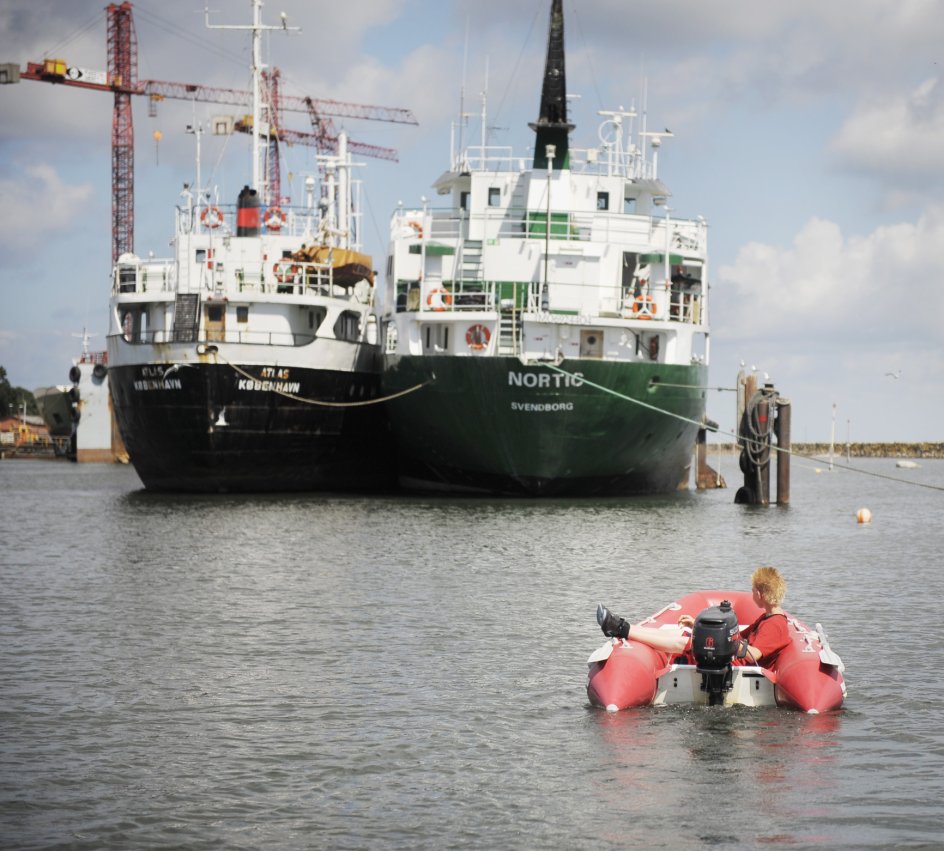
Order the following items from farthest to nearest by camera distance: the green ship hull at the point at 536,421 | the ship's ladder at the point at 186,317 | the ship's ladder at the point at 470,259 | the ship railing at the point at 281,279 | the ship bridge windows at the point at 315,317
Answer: the ship bridge windows at the point at 315,317
the ship railing at the point at 281,279
the ship's ladder at the point at 470,259
the ship's ladder at the point at 186,317
the green ship hull at the point at 536,421

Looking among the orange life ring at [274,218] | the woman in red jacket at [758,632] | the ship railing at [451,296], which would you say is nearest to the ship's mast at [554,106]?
the ship railing at [451,296]

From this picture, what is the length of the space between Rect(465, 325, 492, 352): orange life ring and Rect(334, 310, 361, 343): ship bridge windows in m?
6.97

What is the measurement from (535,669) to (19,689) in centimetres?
566

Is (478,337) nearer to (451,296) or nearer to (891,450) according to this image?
(451,296)

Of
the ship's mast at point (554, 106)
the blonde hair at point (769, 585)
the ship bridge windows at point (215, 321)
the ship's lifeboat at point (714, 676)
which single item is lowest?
the ship's lifeboat at point (714, 676)

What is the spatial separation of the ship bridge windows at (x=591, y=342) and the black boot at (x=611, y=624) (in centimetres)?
2748

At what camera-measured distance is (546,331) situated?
41.7m

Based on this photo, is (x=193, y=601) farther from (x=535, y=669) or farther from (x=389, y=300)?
(x=389, y=300)

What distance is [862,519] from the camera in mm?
41750

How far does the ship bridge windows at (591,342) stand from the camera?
42281 millimetres

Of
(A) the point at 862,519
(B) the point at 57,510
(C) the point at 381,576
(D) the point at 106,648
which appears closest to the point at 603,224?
(A) the point at 862,519

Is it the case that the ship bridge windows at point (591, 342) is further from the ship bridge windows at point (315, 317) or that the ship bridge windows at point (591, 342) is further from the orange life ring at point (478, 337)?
the ship bridge windows at point (315, 317)

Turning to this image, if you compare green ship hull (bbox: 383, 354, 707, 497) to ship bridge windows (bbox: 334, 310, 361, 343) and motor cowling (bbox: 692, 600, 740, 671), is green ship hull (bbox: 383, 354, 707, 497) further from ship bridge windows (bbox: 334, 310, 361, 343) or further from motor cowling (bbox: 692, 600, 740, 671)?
motor cowling (bbox: 692, 600, 740, 671)

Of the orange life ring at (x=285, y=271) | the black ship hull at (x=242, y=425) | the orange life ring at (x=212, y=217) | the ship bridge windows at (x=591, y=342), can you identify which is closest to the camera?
the ship bridge windows at (x=591, y=342)
